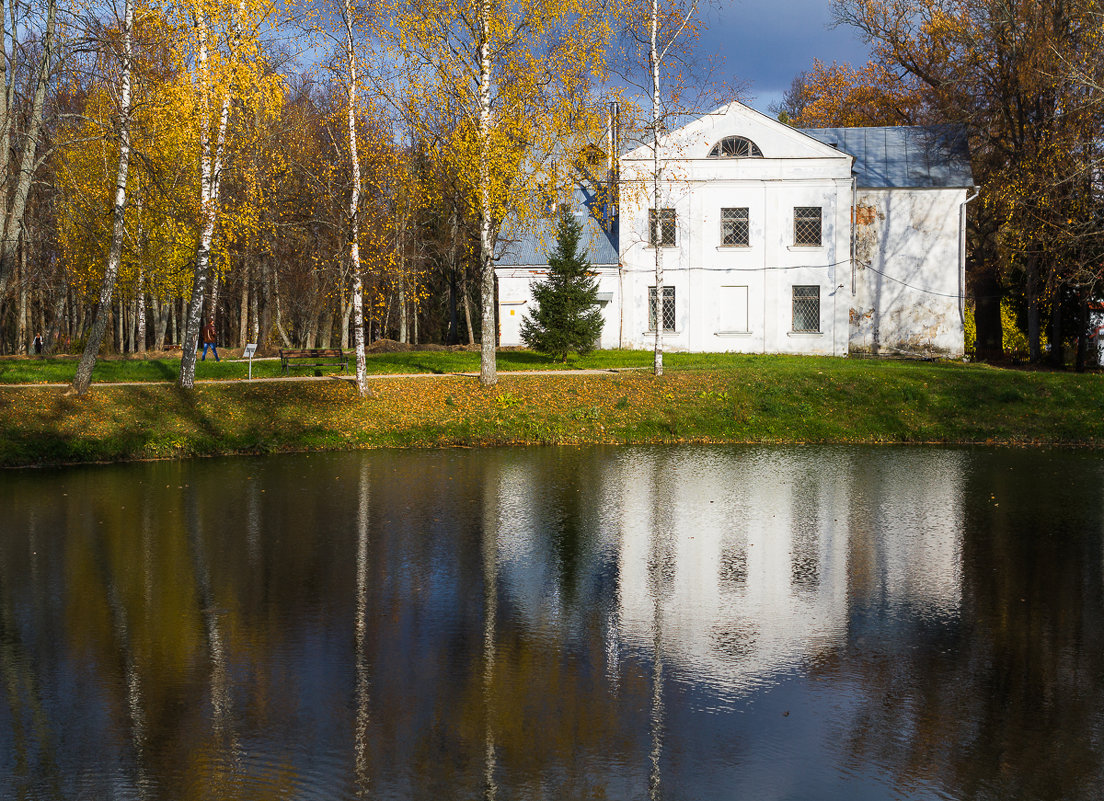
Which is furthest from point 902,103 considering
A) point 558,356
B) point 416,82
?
point 416,82

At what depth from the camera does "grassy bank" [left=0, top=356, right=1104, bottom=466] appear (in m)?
21.6

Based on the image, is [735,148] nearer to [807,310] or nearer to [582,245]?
[807,310]

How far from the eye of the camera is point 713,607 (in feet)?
31.3

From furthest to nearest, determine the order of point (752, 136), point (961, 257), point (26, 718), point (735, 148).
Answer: point (961, 257)
point (735, 148)
point (752, 136)
point (26, 718)

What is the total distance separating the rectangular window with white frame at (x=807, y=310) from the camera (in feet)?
130

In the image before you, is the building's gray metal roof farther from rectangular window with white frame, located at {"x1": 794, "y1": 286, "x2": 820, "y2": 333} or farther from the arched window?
rectangular window with white frame, located at {"x1": 794, "y1": 286, "x2": 820, "y2": 333}

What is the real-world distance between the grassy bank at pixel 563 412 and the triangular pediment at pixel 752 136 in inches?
574

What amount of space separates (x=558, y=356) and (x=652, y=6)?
477 inches

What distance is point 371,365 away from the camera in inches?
1257

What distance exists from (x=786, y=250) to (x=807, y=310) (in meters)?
2.53

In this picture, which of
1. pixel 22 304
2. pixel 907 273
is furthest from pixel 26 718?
pixel 22 304

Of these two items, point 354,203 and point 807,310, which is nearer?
point 354,203

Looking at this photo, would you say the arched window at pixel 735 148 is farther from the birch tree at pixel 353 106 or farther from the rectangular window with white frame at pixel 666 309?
the birch tree at pixel 353 106

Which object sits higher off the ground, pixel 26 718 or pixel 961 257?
pixel 961 257
